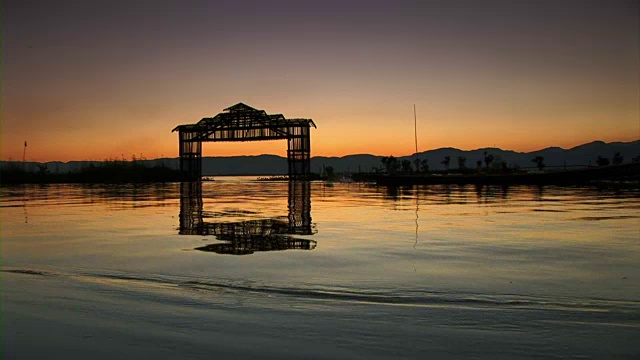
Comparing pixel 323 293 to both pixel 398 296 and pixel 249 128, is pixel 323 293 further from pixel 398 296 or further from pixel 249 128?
pixel 249 128

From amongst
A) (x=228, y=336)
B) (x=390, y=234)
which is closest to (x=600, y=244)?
(x=390, y=234)

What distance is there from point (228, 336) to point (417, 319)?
181 centimetres

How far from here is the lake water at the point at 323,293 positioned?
430cm

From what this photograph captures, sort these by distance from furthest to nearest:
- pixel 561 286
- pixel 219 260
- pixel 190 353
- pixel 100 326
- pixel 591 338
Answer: pixel 219 260, pixel 561 286, pixel 100 326, pixel 591 338, pixel 190 353

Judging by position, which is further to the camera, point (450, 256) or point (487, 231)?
point (487, 231)

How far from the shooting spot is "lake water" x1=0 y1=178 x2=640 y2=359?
4301 millimetres

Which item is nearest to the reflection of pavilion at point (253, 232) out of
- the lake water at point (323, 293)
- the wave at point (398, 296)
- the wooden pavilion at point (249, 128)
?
the lake water at point (323, 293)

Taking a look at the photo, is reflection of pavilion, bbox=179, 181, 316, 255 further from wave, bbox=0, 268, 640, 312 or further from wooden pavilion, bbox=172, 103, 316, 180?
wooden pavilion, bbox=172, 103, 316, 180

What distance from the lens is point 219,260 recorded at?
8445mm

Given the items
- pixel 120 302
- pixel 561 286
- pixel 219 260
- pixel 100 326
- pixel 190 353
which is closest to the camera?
pixel 190 353

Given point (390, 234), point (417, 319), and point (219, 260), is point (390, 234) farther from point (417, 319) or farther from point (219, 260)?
point (417, 319)

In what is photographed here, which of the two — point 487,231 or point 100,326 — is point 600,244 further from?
point 100,326

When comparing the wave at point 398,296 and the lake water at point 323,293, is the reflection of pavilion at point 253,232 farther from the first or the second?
the wave at point 398,296

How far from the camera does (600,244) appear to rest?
33.0 feet
